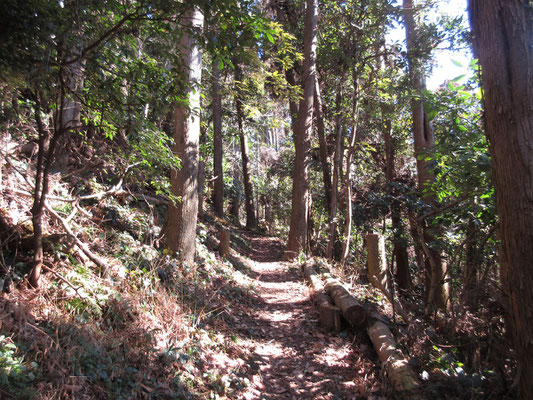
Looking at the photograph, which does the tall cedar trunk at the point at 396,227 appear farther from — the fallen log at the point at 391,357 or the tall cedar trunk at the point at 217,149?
the tall cedar trunk at the point at 217,149

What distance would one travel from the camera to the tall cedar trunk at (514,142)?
2.46 m

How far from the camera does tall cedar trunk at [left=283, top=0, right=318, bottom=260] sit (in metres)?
11.0

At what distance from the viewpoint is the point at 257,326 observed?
19.1 ft

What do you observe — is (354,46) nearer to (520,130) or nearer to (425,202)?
(425,202)

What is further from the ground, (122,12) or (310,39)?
(310,39)

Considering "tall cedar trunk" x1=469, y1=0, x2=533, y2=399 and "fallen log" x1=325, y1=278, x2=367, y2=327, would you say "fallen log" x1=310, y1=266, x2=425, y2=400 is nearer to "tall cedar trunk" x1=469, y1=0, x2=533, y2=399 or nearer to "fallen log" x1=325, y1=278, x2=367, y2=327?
"fallen log" x1=325, y1=278, x2=367, y2=327

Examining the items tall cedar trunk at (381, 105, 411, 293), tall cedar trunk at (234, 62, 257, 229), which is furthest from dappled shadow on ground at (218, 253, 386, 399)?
tall cedar trunk at (234, 62, 257, 229)

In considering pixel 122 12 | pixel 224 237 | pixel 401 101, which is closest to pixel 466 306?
pixel 122 12

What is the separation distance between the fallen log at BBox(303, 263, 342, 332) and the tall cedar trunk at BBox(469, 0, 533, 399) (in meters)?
3.19

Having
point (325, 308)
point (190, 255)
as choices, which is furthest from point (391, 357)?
point (190, 255)

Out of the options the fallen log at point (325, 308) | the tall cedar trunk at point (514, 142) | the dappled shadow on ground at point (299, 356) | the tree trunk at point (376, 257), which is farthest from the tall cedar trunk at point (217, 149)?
the tall cedar trunk at point (514, 142)

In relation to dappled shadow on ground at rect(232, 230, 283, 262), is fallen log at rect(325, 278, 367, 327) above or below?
below

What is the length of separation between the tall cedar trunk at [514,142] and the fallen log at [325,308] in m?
3.19

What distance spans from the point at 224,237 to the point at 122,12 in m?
6.99
